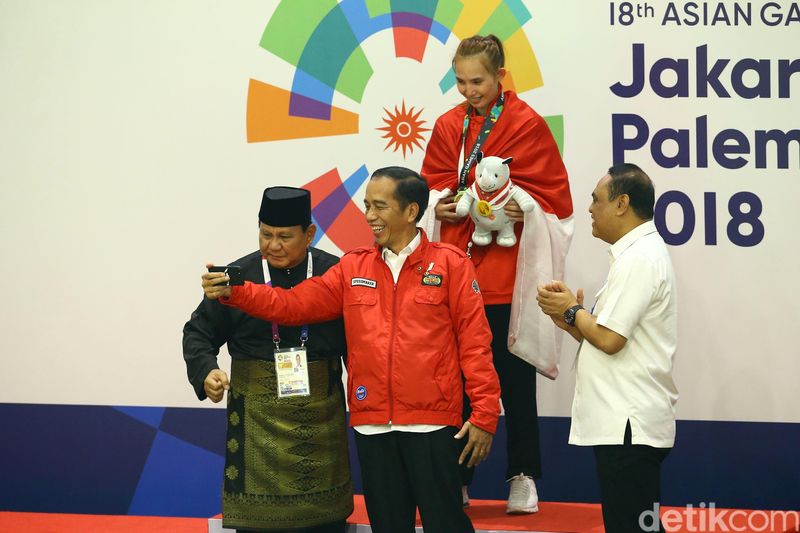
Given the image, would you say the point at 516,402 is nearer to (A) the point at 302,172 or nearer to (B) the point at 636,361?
(B) the point at 636,361

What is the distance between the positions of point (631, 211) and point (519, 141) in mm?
633

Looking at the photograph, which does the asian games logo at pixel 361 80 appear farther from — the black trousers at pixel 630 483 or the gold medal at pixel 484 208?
the black trousers at pixel 630 483

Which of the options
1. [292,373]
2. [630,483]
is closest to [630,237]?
[630,483]

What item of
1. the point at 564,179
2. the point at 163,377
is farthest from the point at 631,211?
the point at 163,377

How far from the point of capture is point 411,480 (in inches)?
114

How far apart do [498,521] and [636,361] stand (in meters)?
0.90

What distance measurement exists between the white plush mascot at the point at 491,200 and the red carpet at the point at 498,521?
977 millimetres

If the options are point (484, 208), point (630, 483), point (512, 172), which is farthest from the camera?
point (512, 172)

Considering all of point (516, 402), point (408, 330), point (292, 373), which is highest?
point (408, 330)

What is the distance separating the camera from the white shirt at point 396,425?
2.85 m

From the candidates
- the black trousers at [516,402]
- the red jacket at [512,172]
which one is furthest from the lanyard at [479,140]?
the black trousers at [516,402]

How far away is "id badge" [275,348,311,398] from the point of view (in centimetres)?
292

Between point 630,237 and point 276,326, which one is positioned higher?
point 630,237

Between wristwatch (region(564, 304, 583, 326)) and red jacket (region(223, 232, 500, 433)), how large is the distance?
247 millimetres
